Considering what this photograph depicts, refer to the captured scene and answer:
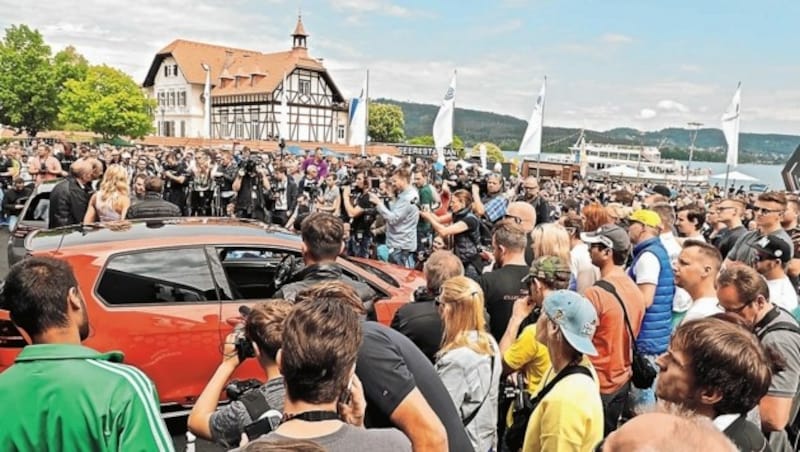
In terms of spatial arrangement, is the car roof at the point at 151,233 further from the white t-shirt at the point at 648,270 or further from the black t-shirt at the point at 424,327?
the white t-shirt at the point at 648,270

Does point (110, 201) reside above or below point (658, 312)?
above

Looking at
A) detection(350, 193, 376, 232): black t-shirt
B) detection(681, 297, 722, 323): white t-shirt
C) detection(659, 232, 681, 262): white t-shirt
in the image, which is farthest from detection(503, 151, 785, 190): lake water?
detection(681, 297, 722, 323): white t-shirt

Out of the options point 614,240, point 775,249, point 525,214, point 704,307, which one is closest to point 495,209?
point 525,214

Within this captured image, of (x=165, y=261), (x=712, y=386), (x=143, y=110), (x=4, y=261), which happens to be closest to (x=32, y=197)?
(x=4, y=261)

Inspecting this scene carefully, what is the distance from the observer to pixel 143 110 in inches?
2525

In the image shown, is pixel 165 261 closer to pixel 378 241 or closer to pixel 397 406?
pixel 397 406

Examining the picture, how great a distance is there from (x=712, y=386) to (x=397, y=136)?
9343 cm

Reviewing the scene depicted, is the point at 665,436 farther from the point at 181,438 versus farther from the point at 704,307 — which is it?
the point at 181,438

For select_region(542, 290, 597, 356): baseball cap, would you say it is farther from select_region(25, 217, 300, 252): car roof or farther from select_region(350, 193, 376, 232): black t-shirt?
select_region(350, 193, 376, 232): black t-shirt

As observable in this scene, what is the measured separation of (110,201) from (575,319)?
541 cm

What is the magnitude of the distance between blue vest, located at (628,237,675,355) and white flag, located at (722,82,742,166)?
54.2 feet

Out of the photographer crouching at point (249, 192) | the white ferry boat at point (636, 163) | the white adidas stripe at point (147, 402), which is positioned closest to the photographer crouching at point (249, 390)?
the white adidas stripe at point (147, 402)

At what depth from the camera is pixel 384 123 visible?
91562 mm

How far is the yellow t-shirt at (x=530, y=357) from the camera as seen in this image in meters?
3.07
